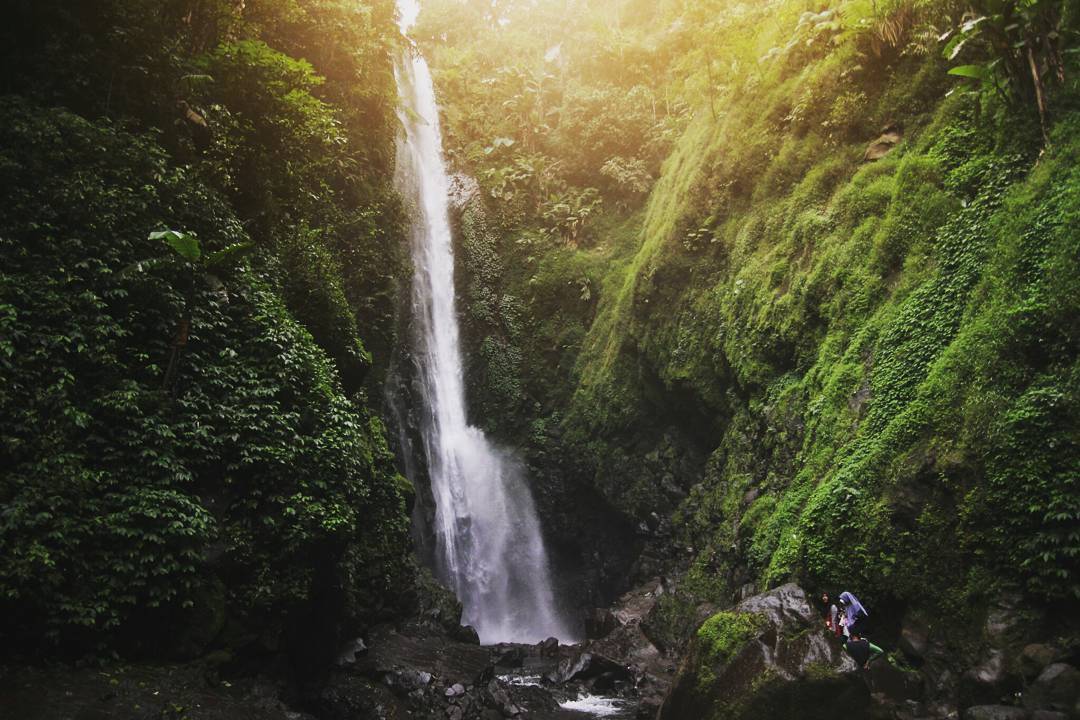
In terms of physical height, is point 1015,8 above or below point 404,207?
below

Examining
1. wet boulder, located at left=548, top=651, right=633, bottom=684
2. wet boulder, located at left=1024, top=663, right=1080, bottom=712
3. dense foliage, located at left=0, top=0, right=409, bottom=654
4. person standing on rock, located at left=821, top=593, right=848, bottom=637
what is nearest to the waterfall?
wet boulder, located at left=548, top=651, right=633, bottom=684

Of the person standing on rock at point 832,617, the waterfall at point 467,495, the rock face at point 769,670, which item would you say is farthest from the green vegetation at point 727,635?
the waterfall at point 467,495

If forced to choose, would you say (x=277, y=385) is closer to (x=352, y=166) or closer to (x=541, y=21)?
(x=352, y=166)

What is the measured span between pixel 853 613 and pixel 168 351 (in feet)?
30.0

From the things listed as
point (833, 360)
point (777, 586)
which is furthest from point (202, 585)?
point (833, 360)

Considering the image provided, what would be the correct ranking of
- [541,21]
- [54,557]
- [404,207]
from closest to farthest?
[54,557], [404,207], [541,21]

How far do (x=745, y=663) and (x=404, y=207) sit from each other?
2030 centimetres

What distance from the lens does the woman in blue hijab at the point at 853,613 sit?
24.0 feet

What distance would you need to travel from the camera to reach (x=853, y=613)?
7.32 meters

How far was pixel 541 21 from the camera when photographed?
3191 centimetres

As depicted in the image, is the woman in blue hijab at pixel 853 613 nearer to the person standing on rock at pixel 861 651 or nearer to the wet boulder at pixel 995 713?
the person standing on rock at pixel 861 651

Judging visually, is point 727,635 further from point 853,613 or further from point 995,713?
point 995,713

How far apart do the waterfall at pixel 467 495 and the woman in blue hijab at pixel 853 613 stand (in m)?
13.1

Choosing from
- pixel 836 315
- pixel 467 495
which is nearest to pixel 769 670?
pixel 836 315
